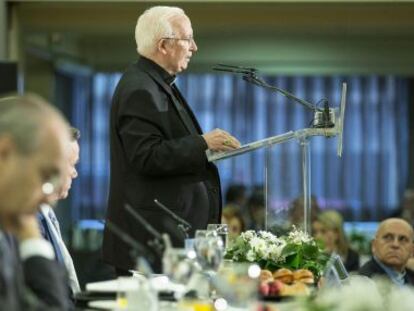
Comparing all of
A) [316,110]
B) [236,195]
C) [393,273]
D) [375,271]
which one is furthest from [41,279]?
[236,195]

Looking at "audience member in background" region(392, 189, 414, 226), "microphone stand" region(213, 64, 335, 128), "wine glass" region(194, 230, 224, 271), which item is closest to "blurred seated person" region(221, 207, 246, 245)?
"microphone stand" region(213, 64, 335, 128)

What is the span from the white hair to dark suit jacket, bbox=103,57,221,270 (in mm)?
107

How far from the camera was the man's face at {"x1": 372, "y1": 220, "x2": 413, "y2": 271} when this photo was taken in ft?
20.3

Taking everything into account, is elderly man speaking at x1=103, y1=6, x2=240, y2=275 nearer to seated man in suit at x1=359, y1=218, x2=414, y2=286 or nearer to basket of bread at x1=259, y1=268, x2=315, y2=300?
basket of bread at x1=259, y1=268, x2=315, y2=300

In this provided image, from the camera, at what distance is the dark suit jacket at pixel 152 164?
4297 mm

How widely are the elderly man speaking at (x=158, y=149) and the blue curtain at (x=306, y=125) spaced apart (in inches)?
369

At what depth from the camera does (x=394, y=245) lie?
620 cm

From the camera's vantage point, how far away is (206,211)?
445 cm

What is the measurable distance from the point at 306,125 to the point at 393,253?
8009mm

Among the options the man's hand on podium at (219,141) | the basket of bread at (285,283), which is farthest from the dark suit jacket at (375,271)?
the basket of bread at (285,283)

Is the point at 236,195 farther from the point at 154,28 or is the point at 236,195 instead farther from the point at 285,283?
the point at 285,283

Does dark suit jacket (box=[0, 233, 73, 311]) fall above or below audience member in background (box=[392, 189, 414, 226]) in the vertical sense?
above

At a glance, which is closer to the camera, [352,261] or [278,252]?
[278,252]

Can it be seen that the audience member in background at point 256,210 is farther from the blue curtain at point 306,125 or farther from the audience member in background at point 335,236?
the blue curtain at point 306,125
